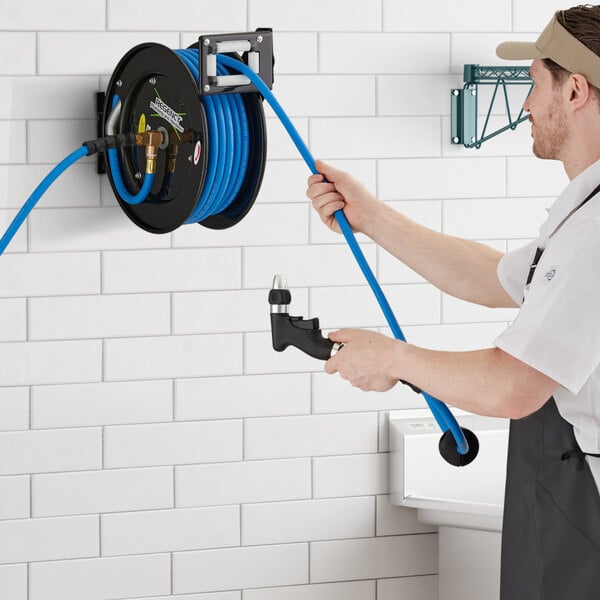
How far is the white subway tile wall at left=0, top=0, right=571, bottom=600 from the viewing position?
98.0 inches

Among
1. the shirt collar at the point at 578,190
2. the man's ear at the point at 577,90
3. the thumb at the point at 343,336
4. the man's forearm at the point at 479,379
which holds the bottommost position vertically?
the man's forearm at the point at 479,379

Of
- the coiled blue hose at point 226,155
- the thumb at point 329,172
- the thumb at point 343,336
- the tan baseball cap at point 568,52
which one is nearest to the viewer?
the tan baseball cap at point 568,52

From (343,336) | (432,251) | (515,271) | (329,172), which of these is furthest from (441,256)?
(343,336)

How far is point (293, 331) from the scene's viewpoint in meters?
1.78

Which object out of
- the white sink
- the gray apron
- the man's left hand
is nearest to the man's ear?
the gray apron

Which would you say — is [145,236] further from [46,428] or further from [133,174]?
[46,428]

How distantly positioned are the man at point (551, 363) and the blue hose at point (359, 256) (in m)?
0.11

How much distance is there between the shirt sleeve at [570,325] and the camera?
1524 mm

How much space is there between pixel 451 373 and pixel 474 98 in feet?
3.89

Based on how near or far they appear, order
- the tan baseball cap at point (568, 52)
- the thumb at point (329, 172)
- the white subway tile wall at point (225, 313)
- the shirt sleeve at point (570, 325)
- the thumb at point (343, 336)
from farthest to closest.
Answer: the white subway tile wall at point (225, 313) < the thumb at point (329, 172) < the thumb at point (343, 336) < the tan baseball cap at point (568, 52) < the shirt sleeve at point (570, 325)

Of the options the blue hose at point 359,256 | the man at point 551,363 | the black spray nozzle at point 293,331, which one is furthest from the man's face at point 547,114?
the black spray nozzle at point 293,331

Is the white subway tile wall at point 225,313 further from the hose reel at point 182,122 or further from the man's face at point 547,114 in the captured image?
the man's face at point 547,114

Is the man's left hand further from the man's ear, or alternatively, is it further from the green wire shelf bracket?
the green wire shelf bracket

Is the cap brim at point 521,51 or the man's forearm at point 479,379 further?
the cap brim at point 521,51
